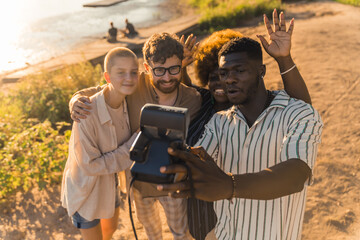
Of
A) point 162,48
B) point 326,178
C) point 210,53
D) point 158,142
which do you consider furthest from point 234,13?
point 158,142

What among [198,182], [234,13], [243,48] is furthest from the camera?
[234,13]

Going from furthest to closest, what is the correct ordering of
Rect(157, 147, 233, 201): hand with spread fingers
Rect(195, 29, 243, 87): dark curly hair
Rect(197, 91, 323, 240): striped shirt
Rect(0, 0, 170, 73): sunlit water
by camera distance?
Rect(0, 0, 170, 73): sunlit water → Rect(195, 29, 243, 87): dark curly hair → Rect(197, 91, 323, 240): striped shirt → Rect(157, 147, 233, 201): hand with spread fingers

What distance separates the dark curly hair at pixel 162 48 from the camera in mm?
1971

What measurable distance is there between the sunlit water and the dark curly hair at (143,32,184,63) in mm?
6975

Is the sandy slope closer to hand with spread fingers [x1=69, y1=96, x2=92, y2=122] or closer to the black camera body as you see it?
hand with spread fingers [x1=69, y1=96, x2=92, y2=122]

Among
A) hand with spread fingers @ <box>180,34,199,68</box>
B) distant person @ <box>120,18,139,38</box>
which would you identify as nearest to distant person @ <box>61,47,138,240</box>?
hand with spread fingers @ <box>180,34,199,68</box>

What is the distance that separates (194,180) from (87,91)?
143 cm

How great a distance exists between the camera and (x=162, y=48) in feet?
6.49

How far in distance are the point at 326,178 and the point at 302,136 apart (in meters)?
2.54

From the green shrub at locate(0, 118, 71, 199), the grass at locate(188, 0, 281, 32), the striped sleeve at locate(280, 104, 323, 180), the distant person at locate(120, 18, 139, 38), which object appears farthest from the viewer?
the grass at locate(188, 0, 281, 32)

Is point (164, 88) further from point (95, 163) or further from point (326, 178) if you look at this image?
point (326, 178)

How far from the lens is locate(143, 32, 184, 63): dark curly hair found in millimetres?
1971

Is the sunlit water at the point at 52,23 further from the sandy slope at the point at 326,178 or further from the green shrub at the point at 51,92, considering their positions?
the sandy slope at the point at 326,178

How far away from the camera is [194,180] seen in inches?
41.6
